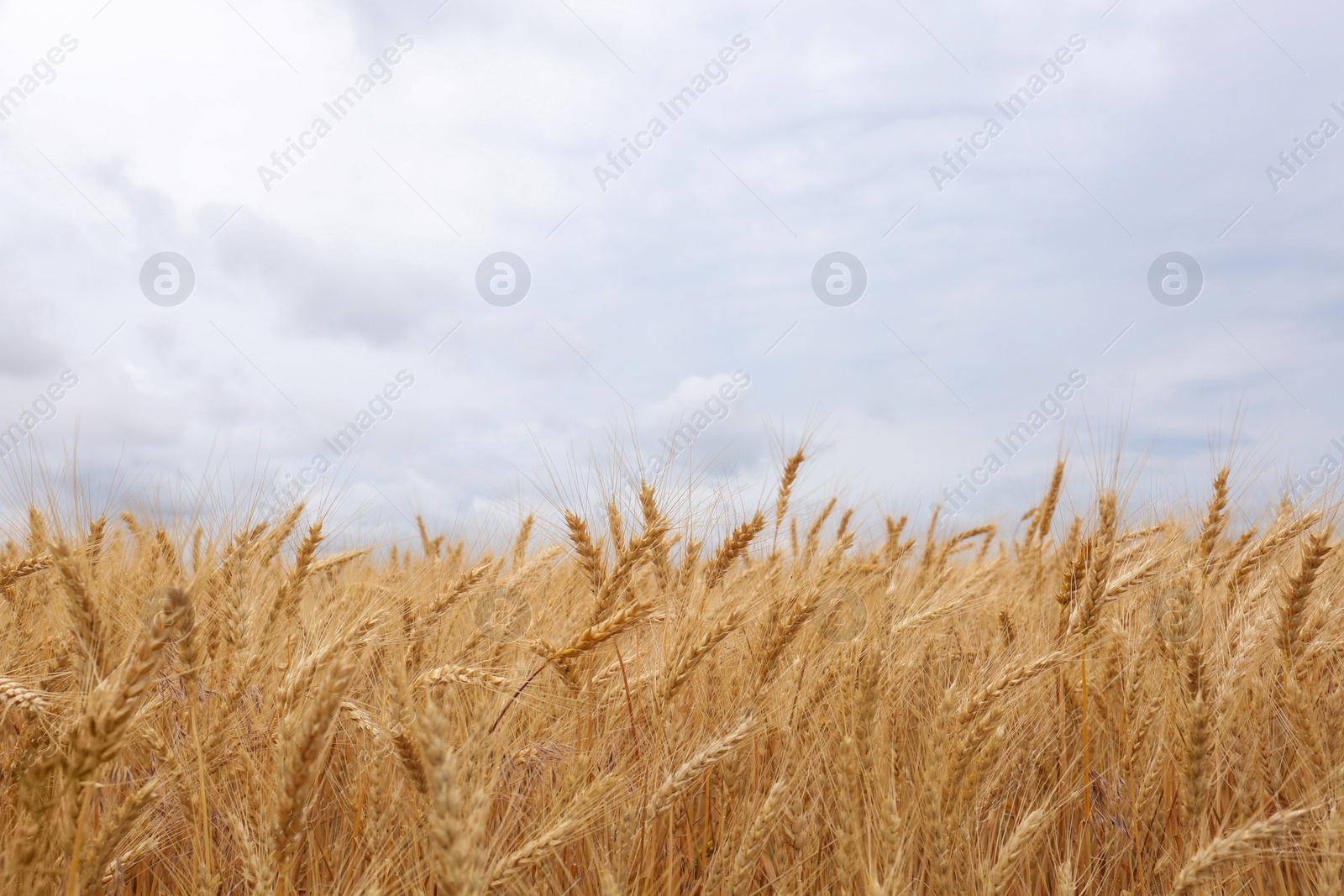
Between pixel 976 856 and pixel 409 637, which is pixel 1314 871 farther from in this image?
pixel 409 637

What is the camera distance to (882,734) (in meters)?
1.90

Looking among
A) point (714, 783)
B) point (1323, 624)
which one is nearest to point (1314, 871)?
point (1323, 624)

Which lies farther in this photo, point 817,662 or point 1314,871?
point 817,662

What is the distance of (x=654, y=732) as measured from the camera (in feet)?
6.36

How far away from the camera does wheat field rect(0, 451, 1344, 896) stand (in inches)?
61.0

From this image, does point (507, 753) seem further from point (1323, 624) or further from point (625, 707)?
point (1323, 624)

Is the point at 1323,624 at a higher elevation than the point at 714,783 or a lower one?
higher

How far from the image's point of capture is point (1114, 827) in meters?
2.23

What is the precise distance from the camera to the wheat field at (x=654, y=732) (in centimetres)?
155

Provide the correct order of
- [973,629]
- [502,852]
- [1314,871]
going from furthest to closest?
[973,629]
[1314,871]
[502,852]

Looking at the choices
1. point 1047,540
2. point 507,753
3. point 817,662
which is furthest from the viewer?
point 1047,540

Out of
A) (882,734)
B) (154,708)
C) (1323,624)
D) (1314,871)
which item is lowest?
(1314,871)

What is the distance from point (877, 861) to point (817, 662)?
0.83 m

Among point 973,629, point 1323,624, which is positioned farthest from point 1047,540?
point 1323,624
